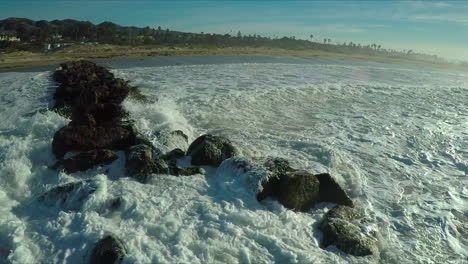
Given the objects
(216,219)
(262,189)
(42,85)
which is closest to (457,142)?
(262,189)

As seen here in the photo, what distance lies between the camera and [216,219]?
710 centimetres

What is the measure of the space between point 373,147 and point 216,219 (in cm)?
687

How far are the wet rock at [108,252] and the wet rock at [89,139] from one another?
4.32 m

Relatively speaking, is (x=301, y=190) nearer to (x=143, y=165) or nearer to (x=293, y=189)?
(x=293, y=189)

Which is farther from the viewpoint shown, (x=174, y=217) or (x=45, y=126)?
(x=45, y=126)

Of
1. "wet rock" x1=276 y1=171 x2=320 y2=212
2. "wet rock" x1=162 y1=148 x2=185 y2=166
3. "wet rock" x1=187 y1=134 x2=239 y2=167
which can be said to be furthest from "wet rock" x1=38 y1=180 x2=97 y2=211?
"wet rock" x1=276 y1=171 x2=320 y2=212

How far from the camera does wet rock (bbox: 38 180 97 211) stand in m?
7.32

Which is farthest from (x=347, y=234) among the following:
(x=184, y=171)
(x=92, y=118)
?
(x=92, y=118)

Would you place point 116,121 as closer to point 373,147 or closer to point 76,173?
point 76,173

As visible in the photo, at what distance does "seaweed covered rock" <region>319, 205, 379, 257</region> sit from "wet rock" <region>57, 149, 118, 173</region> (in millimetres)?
5316

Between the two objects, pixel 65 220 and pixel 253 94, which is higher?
pixel 253 94

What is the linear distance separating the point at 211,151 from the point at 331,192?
3.08 m

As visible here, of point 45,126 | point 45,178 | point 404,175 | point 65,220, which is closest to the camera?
point 65,220

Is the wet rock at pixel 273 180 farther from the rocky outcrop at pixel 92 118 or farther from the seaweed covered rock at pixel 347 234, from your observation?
the rocky outcrop at pixel 92 118
